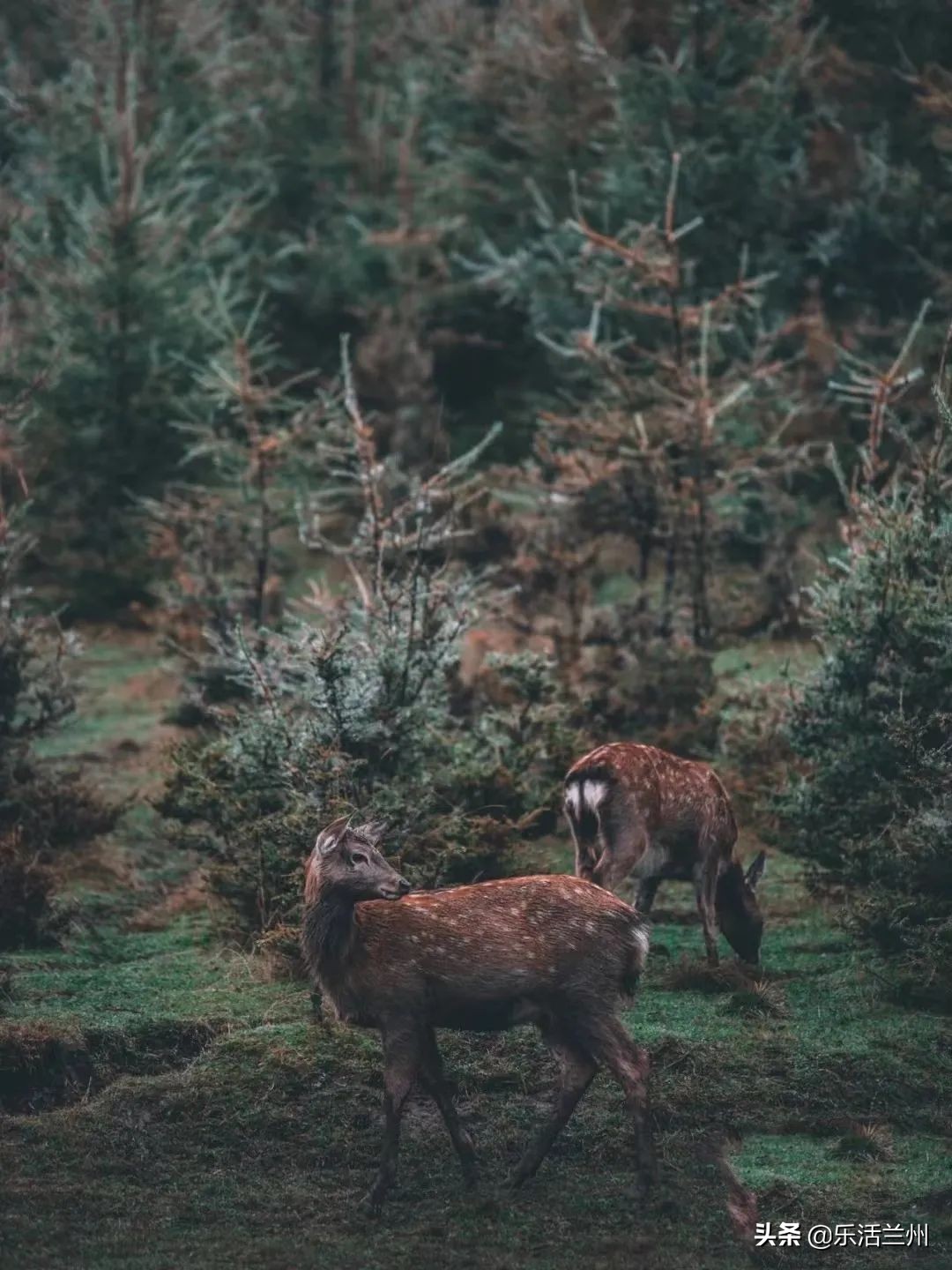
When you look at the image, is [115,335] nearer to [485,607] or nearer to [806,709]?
[485,607]

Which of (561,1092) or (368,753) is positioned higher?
(561,1092)

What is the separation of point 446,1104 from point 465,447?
21289mm

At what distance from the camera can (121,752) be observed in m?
20.5

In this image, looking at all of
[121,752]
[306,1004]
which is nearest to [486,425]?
[121,752]

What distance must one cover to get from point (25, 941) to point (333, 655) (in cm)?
308

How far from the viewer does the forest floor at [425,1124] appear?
30.7 feet

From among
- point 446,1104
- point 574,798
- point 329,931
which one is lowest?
point 446,1104

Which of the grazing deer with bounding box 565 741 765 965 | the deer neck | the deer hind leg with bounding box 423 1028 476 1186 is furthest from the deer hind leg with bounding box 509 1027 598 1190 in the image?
the grazing deer with bounding box 565 741 765 965

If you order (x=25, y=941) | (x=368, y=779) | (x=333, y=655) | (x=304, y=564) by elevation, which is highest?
(x=333, y=655)

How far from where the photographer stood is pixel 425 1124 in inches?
427

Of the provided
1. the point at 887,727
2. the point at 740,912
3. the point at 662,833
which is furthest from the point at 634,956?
the point at 887,727

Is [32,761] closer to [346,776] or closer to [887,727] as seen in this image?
[346,776]

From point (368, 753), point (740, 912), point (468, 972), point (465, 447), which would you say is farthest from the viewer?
point (465, 447)

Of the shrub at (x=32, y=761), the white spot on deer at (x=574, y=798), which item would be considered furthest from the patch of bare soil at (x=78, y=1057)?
the shrub at (x=32, y=761)
